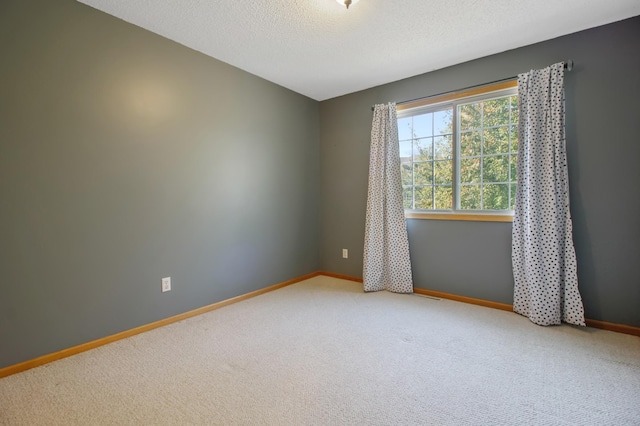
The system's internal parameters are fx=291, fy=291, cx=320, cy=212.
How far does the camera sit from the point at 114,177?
2.16 metres

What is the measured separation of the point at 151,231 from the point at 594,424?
292 centimetres

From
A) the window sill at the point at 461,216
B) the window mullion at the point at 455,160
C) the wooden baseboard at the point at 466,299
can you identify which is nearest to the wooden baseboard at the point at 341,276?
the wooden baseboard at the point at 466,299

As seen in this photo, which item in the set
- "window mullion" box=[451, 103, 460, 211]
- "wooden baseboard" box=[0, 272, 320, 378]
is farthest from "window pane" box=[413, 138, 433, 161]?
"wooden baseboard" box=[0, 272, 320, 378]

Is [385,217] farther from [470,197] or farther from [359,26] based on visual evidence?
[359,26]

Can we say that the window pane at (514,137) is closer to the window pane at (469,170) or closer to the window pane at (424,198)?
the window pane at (469,170)

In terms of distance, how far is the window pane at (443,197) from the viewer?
3.10 meters

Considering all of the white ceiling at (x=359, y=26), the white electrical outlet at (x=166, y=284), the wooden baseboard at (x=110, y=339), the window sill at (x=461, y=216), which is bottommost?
the wooden baseboard at (x=110, y=339)

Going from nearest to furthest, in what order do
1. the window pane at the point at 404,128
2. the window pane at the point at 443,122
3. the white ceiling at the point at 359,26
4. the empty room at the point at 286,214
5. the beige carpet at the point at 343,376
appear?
the beige carpet at the point at 343,376, the empty room at the point at 286,214, the white ceiling at the point at 359,26, the window pane at the point at 443,122, the window pane at the point at 404,128

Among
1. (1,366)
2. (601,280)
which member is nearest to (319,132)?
(601,280)

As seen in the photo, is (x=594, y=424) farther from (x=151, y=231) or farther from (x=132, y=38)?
(x=132, y=38)

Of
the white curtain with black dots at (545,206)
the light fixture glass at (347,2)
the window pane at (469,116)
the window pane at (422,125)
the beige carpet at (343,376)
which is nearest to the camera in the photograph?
the beige carpet at (343,376)

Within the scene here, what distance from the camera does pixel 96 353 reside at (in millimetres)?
1972

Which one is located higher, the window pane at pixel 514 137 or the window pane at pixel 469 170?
the window pane at pixel 514 137

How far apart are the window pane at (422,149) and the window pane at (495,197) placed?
67cm
